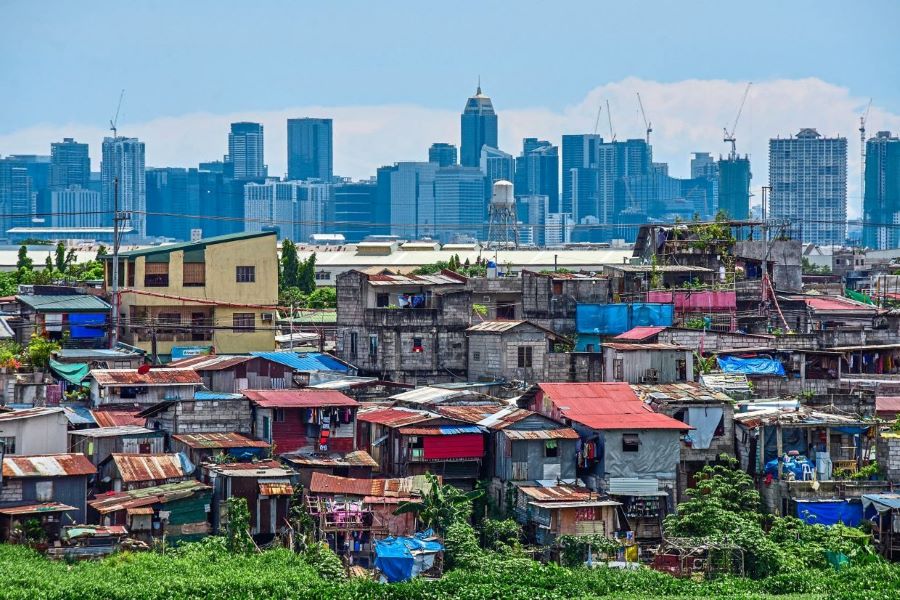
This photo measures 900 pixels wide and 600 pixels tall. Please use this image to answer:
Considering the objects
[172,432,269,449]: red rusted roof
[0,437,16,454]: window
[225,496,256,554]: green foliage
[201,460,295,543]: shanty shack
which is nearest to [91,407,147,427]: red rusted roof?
[172,432,269,449]: red rusted roof

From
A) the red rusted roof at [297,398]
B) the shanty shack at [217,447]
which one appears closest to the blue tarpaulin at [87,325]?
the red rusted roof at [297,398]

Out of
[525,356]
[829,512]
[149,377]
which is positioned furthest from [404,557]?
[525,356]

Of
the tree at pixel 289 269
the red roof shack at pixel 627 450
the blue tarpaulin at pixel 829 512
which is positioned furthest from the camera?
the tree at pixel 289 269

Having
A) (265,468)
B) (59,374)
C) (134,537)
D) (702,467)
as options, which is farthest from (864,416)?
(59,374)

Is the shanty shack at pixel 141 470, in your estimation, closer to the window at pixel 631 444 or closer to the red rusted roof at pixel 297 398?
the red rusted roof at pixel 297 398

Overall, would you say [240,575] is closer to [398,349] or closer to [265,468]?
[265,468]

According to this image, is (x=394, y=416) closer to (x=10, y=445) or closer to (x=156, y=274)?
(x=10, y=445)
